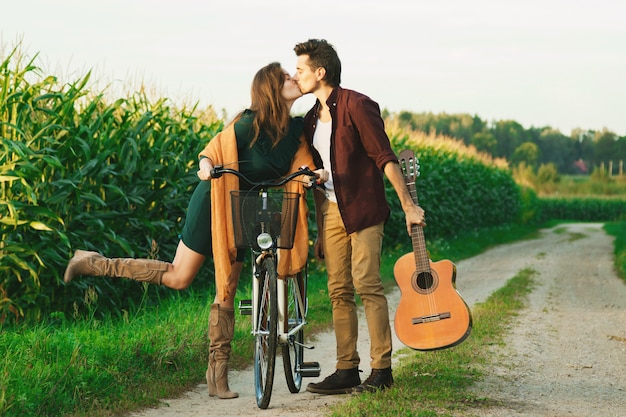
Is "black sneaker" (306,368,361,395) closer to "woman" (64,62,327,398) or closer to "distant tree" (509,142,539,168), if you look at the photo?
"woman" (64,62,327,398)

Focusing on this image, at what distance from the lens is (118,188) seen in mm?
7961

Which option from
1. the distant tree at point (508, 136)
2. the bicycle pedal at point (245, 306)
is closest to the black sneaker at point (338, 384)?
the bicycle pedal at point (245, 306)

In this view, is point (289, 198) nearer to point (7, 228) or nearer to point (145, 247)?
point (7, 228)

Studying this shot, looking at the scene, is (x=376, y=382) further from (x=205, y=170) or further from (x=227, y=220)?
(x=205, y=170)

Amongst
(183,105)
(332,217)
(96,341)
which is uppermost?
(183,105)

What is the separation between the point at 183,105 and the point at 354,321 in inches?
228

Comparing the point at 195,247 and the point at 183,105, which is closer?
the point at 195,247

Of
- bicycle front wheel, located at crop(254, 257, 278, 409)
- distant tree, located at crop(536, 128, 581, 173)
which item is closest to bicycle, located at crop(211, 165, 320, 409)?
bicycle front wheel, located at crop(254, 257, 278, 409)

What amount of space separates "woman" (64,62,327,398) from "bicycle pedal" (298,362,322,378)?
46cm

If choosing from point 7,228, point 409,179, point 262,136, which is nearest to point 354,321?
point 409,179

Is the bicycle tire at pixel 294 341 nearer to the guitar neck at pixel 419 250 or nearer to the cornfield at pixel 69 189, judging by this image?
the guitar neck at pixel 419 250

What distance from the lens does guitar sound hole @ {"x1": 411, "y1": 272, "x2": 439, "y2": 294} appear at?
5.52 m

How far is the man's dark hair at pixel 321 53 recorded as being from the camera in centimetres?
546

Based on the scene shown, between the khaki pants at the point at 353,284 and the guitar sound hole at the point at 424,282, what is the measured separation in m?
0.22
